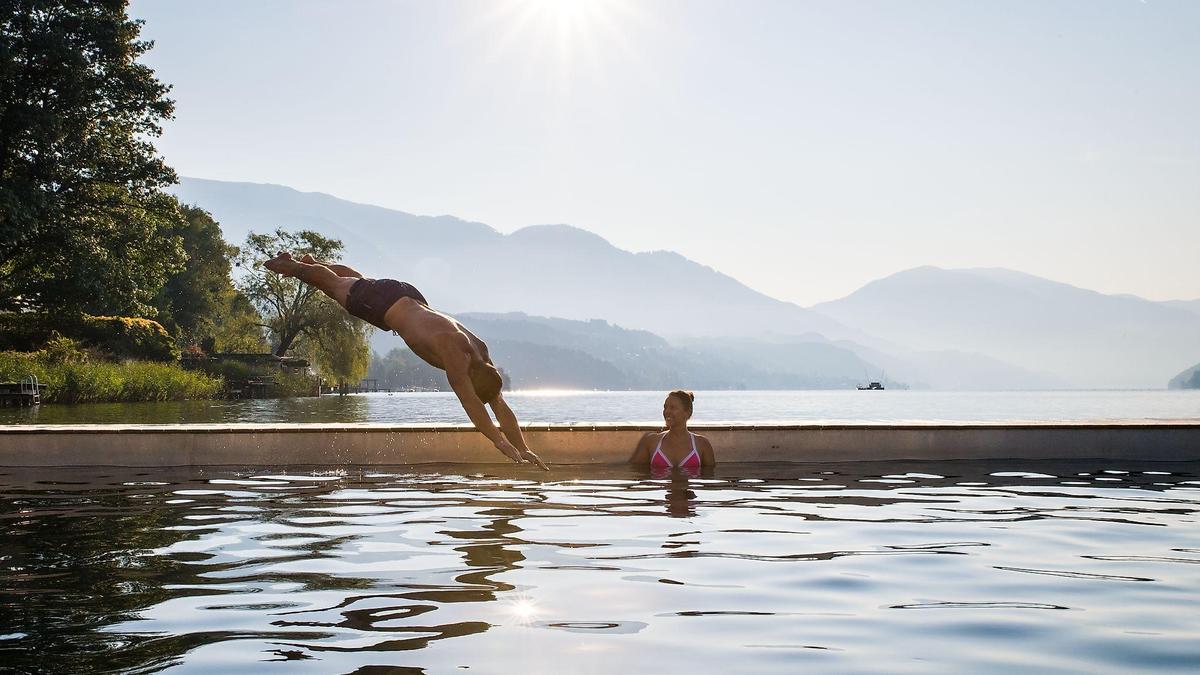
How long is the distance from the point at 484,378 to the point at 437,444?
15.1 feet

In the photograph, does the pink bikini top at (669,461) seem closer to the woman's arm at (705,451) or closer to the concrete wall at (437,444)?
the woman's arm at (705,451)

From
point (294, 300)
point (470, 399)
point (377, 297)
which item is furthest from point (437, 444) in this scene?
point (294, 300)

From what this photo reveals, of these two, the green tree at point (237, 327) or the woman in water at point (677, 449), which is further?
the green tree at point (237, 327)

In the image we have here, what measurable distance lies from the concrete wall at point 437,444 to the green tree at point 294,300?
57.1m

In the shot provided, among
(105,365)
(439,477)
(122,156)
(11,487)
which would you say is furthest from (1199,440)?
(105,365)

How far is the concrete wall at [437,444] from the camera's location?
570 inches

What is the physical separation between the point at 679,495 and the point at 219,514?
468cm

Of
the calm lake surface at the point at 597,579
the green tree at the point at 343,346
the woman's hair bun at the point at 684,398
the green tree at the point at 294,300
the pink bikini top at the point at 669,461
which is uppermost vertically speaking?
the green tree at the point at 294,300

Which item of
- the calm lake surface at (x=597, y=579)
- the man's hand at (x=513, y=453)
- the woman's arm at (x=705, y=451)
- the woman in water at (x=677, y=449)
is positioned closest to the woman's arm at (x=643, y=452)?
the woman in water at (x=677, y=449)

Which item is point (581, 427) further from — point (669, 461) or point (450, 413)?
point (450, 413)

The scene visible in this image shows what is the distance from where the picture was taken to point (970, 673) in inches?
181

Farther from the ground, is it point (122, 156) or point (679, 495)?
point (122, 156)

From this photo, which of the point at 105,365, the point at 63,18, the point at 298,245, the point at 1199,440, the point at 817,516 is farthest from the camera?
the point at 298,245

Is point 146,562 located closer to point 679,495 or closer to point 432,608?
point 432,608
